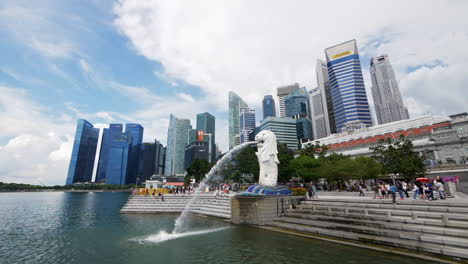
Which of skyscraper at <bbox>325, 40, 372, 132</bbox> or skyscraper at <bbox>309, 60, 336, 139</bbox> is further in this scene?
skyscraper at <bbox>309, 60, 336, 139</bbox>

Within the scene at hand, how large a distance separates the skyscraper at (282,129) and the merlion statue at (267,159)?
116469mm

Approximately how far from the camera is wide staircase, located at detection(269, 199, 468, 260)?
10992 millimetres

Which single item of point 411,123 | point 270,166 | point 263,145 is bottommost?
point 270,166

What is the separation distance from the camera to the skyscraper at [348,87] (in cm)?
13762

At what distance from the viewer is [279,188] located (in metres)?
22.1

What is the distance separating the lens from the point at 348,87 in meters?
141

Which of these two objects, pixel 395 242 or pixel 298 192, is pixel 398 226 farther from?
pixel 298 192

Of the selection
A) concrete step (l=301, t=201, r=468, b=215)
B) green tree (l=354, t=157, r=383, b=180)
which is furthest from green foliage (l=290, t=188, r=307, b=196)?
green tree (l=354, t=157, r=383, b=180)

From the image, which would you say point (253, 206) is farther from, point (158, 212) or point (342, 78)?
point (342, 78)

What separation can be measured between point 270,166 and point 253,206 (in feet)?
16.3

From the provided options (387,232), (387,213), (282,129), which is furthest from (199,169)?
(282,129)

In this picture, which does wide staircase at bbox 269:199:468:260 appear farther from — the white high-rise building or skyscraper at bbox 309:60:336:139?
the white high-rise building

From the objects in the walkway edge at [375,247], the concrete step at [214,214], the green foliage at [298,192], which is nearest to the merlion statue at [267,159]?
the green foliage at [298,192]

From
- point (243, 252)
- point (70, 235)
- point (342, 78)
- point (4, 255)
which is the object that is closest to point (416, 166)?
point (243, 252)
